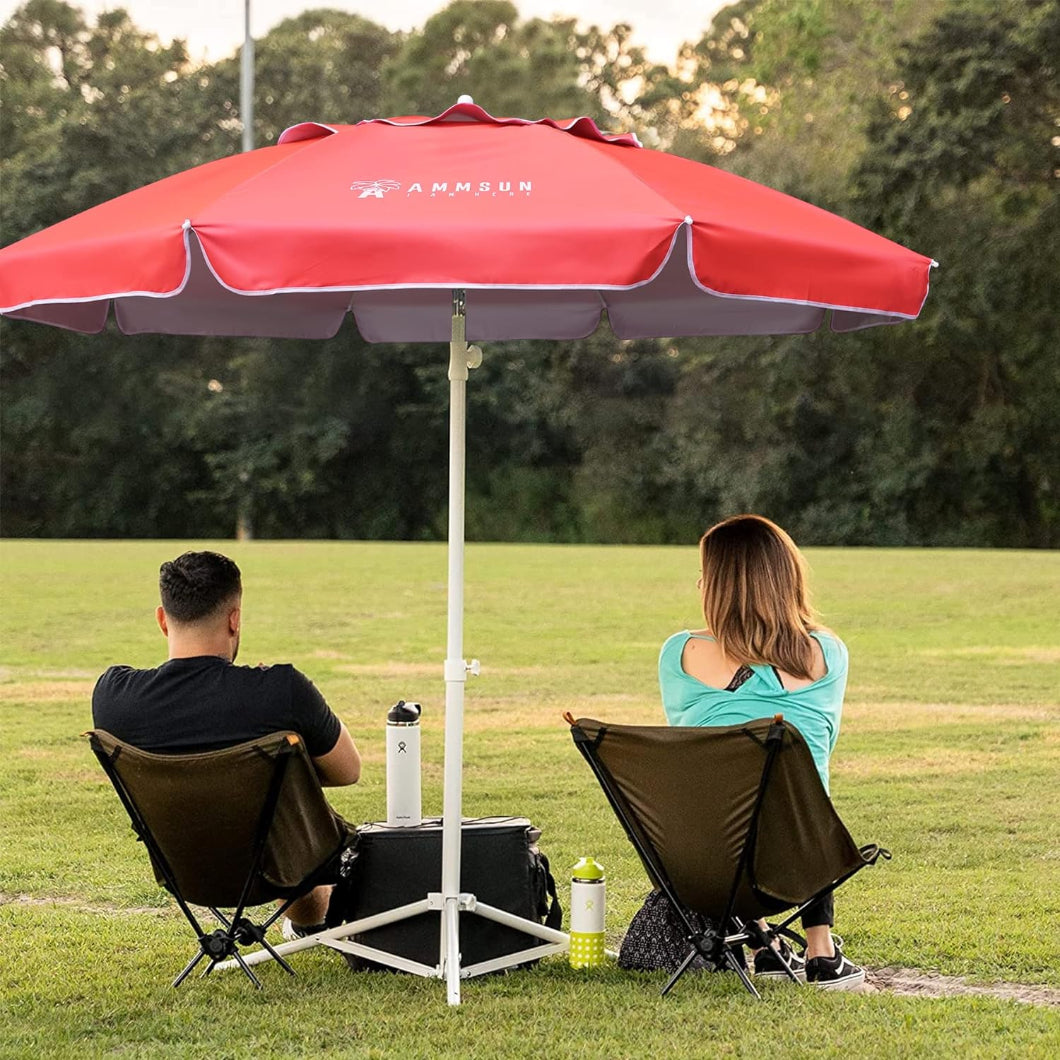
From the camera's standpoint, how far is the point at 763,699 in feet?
14.4

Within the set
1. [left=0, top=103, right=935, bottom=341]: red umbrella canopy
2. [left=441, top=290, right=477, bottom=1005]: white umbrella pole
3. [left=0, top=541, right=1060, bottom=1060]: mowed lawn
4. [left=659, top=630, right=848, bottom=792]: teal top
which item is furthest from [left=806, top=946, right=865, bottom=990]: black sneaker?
[left=0, top=103, right=935, bottom=341]: red umbrella canopy

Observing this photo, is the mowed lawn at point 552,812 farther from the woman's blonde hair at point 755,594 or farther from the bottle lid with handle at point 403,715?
the bottle lid with handle at point 403,715

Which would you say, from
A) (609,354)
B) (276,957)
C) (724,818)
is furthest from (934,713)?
(609,354)

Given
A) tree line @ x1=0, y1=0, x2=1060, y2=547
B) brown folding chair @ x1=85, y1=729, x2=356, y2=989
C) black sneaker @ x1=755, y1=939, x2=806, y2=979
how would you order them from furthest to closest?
1. tree line @ x1=0, y1=0, x2=1060, y2=547
2. black sneaker @ x1=755, y1=939, x2=806, y2=979
3. brown folding chair @ x1=85, y1=729, x2=356, y2=989

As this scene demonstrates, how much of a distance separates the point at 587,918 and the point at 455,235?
6.73ft

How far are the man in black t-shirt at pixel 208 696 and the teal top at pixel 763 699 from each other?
89 centimetres

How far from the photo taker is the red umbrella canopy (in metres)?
3.48

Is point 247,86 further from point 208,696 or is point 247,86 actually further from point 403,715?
point 208,696

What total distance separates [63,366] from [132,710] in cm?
4213

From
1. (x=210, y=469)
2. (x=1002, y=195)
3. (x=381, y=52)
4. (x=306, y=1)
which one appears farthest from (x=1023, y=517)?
(x=306, y=1)

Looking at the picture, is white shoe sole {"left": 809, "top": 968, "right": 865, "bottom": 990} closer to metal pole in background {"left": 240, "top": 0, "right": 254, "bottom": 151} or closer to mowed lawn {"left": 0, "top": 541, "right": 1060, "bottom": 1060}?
mowed lawn {"left": 0, "top": 541, "right": 1060, "bottom": 1060}

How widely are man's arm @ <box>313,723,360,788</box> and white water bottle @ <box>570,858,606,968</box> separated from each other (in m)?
0.76

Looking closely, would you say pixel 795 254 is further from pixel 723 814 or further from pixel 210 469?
pixel 210 469

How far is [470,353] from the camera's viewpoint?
15.0ft
